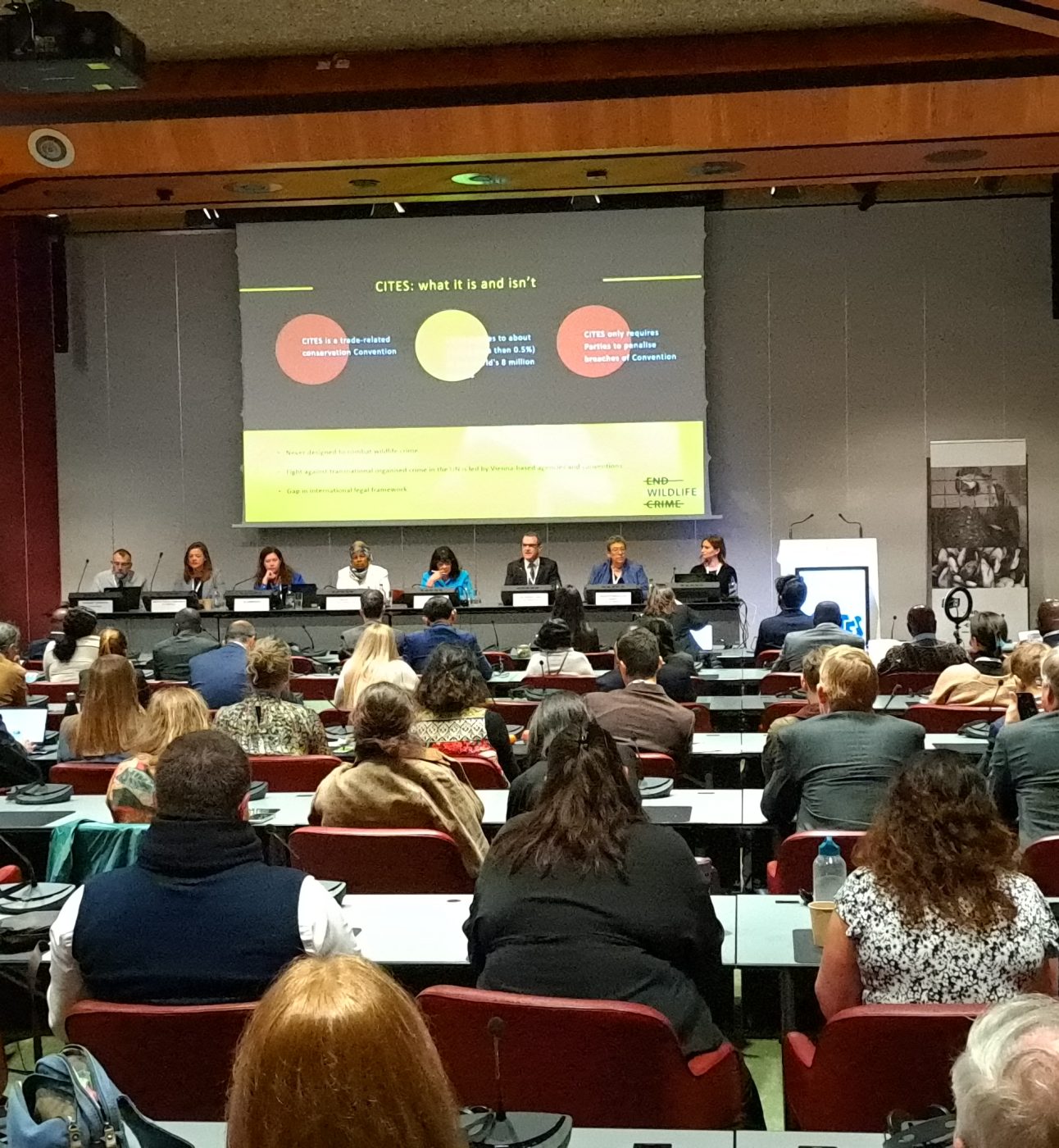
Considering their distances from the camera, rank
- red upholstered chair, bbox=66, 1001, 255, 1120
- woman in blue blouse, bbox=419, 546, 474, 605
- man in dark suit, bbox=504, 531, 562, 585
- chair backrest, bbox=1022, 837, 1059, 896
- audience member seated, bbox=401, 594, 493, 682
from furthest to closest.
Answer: man in dark suit, bbox=504, 531, 562, 585, woman in blue blouse, bbox=419, 546, 474, 605, audience member seated, bbox=401, 594, 493, 682, chair backrest, bbox=1022, 837, 1059, 896, red upholstered chair, bbox=66, 1001, 255, 1120

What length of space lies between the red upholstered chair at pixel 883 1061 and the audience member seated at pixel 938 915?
0.30 m

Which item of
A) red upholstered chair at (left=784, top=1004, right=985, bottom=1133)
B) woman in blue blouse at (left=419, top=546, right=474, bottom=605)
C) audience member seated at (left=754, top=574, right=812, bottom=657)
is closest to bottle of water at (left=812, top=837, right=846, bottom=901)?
red upholstered chair at (left=784, top=1004, right=985, bottom=1133)

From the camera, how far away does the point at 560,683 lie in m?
7.10

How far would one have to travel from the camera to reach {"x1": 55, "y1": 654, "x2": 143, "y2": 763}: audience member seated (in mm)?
4734

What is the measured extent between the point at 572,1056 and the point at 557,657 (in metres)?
5.24

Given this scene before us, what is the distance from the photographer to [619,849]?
2.67 metres

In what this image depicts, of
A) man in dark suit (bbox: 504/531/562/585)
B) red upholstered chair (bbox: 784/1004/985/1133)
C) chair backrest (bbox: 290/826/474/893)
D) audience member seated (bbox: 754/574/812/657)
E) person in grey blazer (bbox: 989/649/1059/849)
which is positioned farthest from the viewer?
man in dark suit (bbox: 504/531/562/585)

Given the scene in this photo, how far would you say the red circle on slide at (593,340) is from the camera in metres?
11.8

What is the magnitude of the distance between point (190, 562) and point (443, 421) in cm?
253

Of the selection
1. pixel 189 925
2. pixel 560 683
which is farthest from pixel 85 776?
pixel 560 683

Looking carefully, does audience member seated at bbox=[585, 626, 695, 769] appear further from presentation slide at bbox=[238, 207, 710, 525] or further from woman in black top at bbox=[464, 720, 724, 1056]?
presentation slide at bbox=[238, 207, 710, 525]

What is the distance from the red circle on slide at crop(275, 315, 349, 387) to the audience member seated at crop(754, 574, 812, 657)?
16.2ft

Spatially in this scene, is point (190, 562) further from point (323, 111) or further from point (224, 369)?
point (323, 111)

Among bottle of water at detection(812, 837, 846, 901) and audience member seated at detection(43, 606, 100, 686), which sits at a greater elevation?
audience member seated at detection(43, 606, 100, 686)
